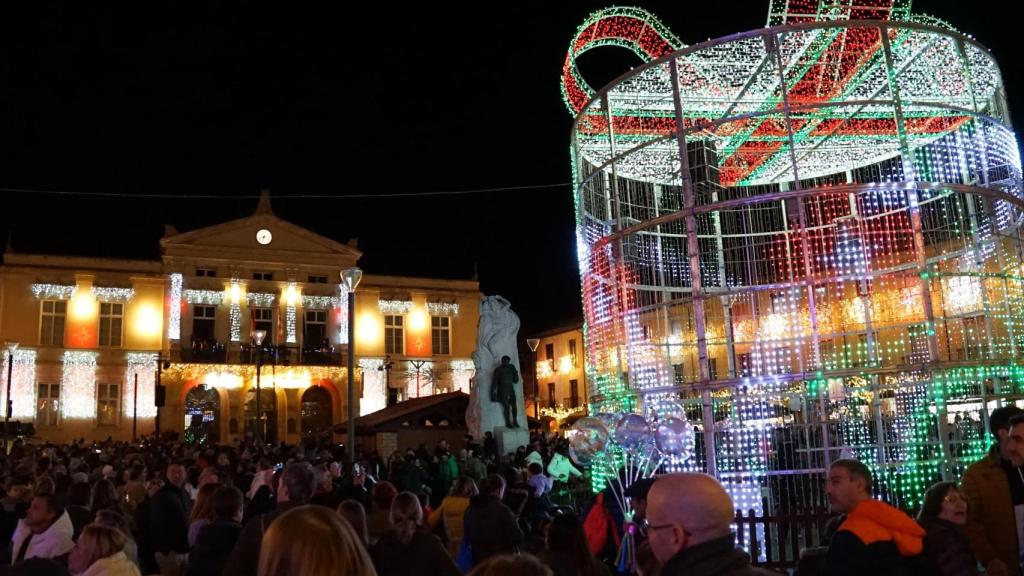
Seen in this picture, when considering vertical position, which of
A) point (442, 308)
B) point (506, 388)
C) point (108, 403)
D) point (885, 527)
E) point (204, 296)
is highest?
point (204, 296)

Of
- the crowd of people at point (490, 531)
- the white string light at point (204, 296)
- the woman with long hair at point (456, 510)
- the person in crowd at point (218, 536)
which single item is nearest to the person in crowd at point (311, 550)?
the crowd of people at point (490, 531)

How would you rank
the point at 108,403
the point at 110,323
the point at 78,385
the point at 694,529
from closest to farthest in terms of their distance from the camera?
1. the point at 694,529
2. the point at 78,385
3. the point at 108,403
4. the point at 110,323

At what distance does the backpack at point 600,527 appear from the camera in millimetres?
6738

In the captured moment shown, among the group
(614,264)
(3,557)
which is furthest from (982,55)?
(3,557)

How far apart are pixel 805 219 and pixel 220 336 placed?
124ft

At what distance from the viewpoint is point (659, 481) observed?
2.83 meters

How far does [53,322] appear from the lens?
4153 cm

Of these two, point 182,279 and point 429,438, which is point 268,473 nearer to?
point 429,438

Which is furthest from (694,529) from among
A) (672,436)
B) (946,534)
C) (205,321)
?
(205,321)

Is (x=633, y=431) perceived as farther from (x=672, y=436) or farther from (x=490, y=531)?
(x=490, y=531)

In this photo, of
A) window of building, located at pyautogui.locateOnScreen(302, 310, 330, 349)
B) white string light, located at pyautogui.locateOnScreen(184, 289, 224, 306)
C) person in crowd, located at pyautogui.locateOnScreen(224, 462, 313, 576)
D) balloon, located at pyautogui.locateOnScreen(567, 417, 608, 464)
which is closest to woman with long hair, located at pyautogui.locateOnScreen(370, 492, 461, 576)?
person in crowd, located at pyautogui.locateOnScreen(224, 462, 313, 576)

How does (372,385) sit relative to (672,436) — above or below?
above

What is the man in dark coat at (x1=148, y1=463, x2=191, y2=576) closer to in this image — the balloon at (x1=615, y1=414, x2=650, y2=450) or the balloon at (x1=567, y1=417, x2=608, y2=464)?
the balloon at (x1=567, y1=417, x2=608, y2=464)

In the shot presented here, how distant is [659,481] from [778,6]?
A: 10.4m
